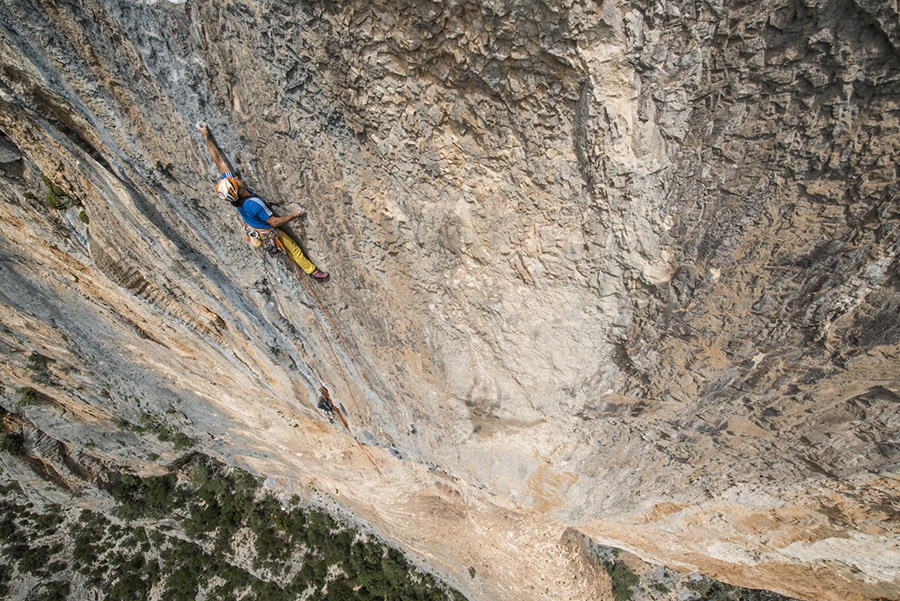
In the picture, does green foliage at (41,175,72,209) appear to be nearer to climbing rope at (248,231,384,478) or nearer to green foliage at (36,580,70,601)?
climbing rope at (248,231,384,478)

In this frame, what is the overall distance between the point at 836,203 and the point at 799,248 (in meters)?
0.30

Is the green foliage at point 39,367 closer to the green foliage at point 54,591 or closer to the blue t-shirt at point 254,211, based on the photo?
the green foliage at point 54,591

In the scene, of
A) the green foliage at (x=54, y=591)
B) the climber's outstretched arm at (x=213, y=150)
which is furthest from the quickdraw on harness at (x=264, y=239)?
the green foliage at (x=54, y=591)

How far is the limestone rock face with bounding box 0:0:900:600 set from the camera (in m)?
2.09

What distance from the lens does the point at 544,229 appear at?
298 cm

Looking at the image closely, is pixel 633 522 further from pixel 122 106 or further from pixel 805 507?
pixel 122 106

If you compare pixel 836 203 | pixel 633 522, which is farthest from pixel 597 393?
pixel 633 522

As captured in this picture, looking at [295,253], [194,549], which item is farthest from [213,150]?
[194,549]

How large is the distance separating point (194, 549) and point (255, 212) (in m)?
11.1

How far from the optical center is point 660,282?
288 centimetres

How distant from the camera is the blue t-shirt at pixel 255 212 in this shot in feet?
10.6

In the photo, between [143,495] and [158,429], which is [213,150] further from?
[143,495]

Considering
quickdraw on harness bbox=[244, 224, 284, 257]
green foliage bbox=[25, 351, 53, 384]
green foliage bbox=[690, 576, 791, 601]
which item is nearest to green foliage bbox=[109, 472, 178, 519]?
green foliage bbox=[25, 351, 53, 384]

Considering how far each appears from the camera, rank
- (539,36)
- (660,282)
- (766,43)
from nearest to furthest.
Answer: (766,43) → (539,36) → (660,282)
